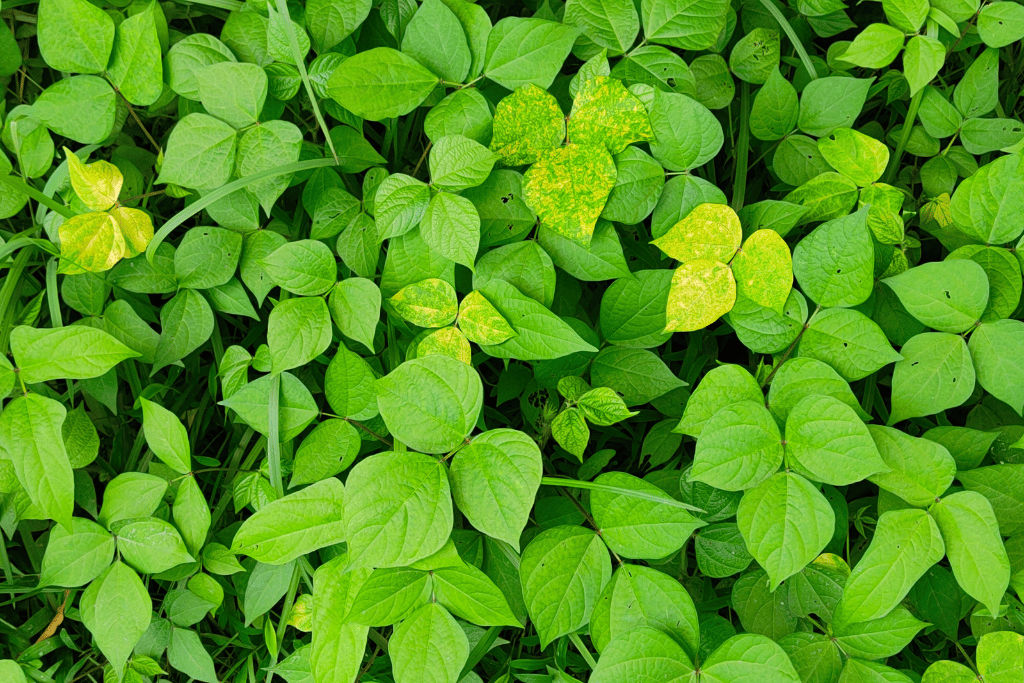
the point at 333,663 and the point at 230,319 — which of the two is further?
the point at 230,319

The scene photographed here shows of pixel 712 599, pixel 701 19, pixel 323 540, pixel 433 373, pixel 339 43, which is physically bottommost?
pixel 712 599

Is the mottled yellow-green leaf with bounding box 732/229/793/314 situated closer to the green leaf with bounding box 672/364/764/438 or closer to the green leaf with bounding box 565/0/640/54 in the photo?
the green leaf with bounding box 672/364/764/438

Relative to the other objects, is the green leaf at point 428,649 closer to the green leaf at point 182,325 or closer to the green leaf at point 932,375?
the green leaf at point 182,325

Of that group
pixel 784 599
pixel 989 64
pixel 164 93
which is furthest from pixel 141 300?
pixel 989 64

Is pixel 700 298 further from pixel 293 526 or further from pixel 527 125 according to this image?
pixel 293 526

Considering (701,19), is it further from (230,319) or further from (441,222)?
(230,319)

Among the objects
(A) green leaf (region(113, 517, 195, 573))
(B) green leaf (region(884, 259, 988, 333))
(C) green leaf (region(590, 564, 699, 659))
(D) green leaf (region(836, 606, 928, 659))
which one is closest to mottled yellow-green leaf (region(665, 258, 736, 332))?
(B) green leaf (region(884, 259, 988, 333))

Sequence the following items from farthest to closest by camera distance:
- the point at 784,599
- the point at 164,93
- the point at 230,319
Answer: the point at 230,319
the point at 164,93
the point at 784,599

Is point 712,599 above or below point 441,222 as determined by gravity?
below
